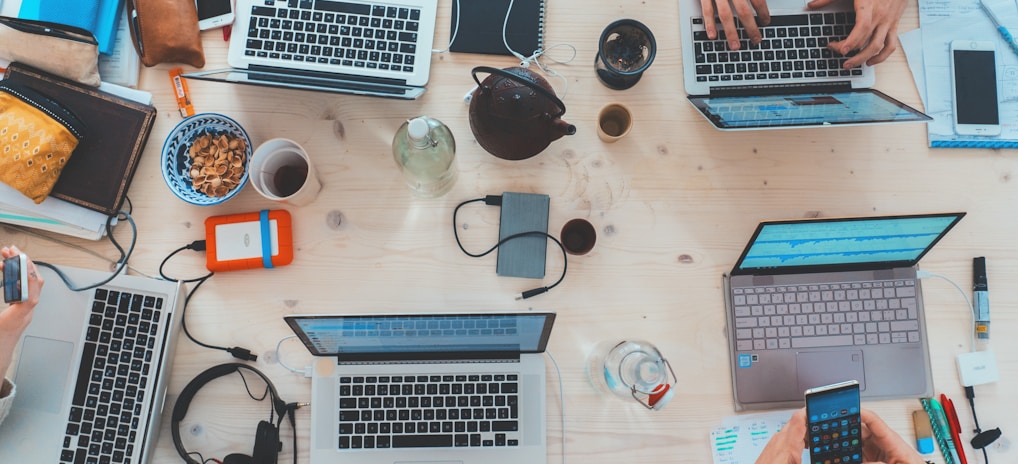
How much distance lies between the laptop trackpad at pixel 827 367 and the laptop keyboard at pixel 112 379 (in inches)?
43.0

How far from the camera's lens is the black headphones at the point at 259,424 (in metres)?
0.96

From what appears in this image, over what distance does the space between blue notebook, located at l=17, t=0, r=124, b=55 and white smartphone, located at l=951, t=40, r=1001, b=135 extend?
1.55 meters

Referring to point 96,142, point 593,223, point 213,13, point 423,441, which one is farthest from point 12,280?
point 593,223

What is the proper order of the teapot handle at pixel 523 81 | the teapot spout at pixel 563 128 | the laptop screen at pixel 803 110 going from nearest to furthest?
the teapot handle at pixel 523 81 < the teapot spout at pixel 563 128 < the laptop screen at pixel 803 110

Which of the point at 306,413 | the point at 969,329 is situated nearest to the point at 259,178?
the point at 306,413

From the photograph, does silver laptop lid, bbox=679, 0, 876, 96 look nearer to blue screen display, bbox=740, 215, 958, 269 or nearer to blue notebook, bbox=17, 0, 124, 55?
blue screen display, bbox=740, 215, 958, 269

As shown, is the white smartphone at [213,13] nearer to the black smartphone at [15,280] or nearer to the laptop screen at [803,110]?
the black smartphone at [15,280]

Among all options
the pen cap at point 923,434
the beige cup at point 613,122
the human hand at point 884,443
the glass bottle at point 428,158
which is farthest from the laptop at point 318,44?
the pen cap at point 923,434

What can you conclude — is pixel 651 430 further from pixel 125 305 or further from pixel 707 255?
pixel 125 305

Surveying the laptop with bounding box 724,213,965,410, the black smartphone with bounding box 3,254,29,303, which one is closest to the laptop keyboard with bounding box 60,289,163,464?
the black smartphone with bounding box 3,254,29,303

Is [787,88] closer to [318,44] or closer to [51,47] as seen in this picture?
[318,44]

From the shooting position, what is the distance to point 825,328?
1.05 metres

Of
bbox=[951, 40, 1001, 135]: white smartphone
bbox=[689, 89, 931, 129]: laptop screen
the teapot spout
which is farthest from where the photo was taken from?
bbox=[951, 40, 1001, 135]: white smartphone

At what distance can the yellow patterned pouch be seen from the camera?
0.95 meters
